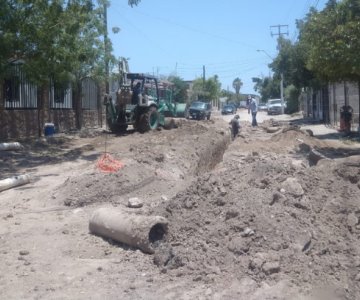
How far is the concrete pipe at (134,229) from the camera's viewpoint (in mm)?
6625

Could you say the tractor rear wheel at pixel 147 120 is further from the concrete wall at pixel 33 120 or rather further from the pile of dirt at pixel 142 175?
the pile of dirt at pixel 142 175

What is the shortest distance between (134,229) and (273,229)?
1681mm

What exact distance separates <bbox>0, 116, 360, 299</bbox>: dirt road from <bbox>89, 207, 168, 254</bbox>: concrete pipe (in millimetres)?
106

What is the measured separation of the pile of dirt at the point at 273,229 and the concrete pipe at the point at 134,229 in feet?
0.64

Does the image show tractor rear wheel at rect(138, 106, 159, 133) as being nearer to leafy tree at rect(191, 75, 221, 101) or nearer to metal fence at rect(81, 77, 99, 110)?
metal fence at rect(81, 77, 99, 110)

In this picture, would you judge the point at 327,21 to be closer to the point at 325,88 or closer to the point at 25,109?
the point at 25,109

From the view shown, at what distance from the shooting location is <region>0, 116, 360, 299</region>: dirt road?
5.57 metres

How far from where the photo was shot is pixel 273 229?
6.27 m

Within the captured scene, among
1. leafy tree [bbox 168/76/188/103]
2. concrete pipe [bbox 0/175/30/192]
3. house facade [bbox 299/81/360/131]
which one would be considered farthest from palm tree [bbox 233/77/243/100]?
concrete pipe [bbox 0/175/30/192]

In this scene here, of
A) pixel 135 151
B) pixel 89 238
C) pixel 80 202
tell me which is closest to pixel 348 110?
pixel 135 151

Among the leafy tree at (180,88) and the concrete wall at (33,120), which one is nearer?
the concrete wall at (33,120)

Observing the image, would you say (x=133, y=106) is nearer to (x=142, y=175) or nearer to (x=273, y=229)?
(x=142, y=175)

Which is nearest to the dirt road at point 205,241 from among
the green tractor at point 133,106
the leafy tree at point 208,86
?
the green tractor at point 133,106

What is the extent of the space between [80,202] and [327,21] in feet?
35.5
